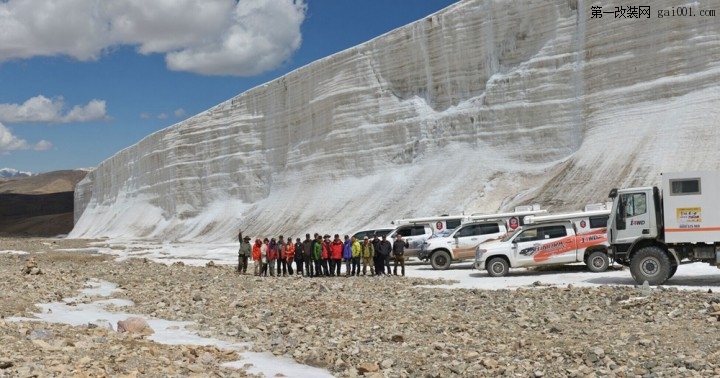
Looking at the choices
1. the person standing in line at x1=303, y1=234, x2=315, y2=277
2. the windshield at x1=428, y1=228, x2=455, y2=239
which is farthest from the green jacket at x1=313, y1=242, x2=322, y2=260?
the windshield at x1=428, y1=228, x2=455, y2=239

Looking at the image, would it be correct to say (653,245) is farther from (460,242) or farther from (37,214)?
(37,214)

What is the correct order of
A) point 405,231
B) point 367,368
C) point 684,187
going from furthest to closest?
point 405,231, point 684,187, point 367,368

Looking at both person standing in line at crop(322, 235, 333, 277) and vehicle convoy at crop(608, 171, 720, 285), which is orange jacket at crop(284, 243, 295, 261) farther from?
vehicle convoy at crop(608, 171, 720, 285)

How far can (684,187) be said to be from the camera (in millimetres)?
16797

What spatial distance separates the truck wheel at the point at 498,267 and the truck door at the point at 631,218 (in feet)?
13.8

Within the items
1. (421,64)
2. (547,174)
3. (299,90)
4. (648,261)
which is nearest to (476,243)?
(648,261)

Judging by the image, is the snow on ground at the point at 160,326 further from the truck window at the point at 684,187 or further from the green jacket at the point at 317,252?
the truck window at the point at 684,187

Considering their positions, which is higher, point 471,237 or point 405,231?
point 405,231

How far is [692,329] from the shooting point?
11180mm

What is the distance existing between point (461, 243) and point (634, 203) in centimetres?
794

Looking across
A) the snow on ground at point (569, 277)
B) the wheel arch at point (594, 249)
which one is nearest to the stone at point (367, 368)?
the snow on ground at point (569, 277)

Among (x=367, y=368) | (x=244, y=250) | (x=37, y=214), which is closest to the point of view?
(x=367, y=368)

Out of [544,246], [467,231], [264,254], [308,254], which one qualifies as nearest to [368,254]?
[308,254]

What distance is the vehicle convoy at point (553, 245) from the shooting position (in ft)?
67.9
